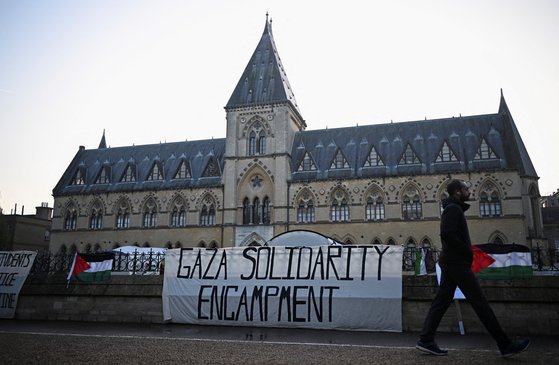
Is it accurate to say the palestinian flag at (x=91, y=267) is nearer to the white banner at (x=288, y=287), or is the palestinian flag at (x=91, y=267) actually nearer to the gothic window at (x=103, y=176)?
the white banner at (x=288, y=287)

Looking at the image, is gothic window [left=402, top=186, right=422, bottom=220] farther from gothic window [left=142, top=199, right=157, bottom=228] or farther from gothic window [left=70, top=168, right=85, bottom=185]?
gothic window [left=70, top=168, right=85, bottom=185]

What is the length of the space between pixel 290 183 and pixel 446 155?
534 inches

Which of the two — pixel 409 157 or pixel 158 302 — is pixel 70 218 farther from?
pixel 158 302

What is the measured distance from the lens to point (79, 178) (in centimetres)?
5178

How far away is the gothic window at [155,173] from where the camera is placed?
48000mm

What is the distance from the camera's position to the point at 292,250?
13.4m

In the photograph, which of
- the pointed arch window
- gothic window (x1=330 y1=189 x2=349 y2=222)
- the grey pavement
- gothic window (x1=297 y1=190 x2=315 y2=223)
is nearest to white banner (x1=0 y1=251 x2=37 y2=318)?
the grey pavement

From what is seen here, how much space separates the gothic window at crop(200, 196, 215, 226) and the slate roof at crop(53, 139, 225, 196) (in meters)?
1.62

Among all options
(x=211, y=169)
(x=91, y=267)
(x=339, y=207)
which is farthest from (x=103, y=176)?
(x=91, y=267)

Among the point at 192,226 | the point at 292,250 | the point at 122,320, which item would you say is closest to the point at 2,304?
the point at 122,320

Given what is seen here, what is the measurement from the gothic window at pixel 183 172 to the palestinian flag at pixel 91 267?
3022 cm

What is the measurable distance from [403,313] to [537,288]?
333cm

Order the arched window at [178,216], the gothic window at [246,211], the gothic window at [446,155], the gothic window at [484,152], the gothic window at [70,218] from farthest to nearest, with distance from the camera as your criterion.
A: the gothic window at [70,218]
the arched window at [178,216]
the gothic window at [246,211]
the gothic window at [446,155]
the gothic window at [484,152]

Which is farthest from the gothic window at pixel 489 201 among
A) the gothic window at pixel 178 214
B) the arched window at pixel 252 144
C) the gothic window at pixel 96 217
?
the gothic window at pixel 96 217
